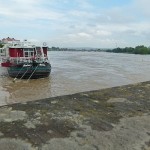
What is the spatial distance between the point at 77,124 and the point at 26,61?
27.6 metres

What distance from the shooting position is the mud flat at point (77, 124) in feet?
9.15

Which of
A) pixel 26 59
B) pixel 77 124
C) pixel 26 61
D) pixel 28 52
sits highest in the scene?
pixel 77 124

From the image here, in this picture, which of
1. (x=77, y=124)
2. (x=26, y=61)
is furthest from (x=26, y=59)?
(x=77, y=124)

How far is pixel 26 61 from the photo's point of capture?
30297 mm

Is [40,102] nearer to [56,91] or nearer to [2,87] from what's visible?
[56,91]

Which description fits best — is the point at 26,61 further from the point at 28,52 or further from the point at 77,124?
the point at 77,124

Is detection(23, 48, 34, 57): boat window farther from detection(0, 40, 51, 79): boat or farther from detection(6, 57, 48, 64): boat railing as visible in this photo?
detection(6, 57, 48, 64): boat railing

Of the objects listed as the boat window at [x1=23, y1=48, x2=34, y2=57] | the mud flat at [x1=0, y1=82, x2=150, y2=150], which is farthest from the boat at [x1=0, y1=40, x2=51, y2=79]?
the mud flat at [x1=0, y1=82, x2=150, y2=150]

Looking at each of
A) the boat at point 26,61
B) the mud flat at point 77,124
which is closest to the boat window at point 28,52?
the boat at point 26,61

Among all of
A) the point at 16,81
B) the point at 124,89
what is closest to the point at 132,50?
the point at 16,81

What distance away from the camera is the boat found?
2953 cm

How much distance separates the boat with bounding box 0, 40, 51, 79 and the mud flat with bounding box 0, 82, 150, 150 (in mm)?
25691

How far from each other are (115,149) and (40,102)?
1.41m

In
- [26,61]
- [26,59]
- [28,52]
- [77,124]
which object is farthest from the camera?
[28,52]
